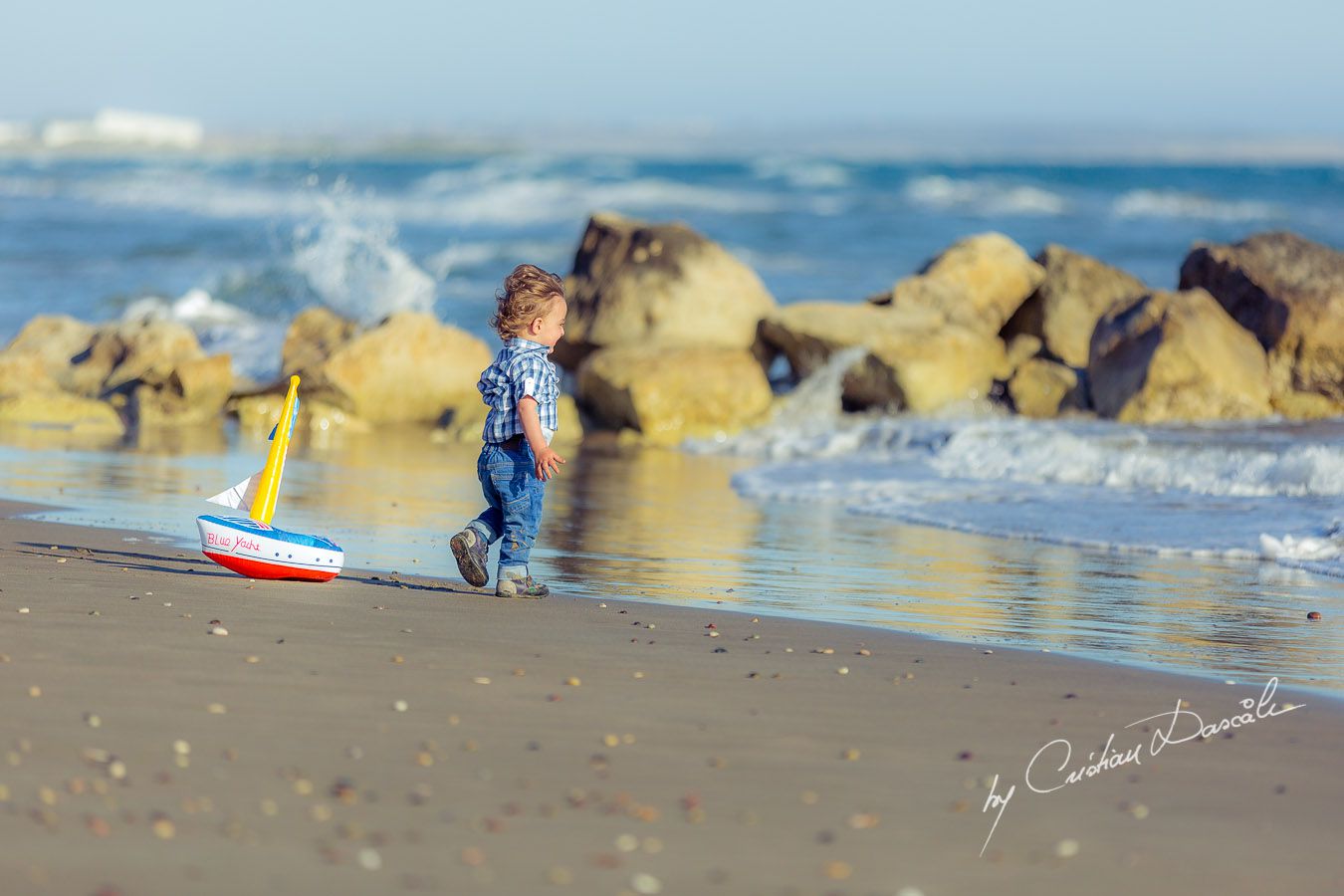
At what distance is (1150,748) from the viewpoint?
421 centimetres

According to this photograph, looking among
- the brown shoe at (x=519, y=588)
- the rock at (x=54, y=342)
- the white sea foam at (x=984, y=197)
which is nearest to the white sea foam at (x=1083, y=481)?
the brown shoe at (x=519, y=588)

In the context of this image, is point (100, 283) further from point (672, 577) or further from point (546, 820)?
point (546, 820)

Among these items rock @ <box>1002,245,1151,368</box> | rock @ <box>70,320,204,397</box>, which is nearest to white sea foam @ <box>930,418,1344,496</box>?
rock @ <box>1002,245,1151,368</box>

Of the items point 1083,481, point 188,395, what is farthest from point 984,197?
point 1083,481

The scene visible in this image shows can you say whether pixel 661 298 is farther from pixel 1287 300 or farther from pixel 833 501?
pixel 1287 300

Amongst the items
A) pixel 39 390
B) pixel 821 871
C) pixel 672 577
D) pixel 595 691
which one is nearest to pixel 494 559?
pixel 672 577

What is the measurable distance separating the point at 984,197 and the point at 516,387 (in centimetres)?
3893

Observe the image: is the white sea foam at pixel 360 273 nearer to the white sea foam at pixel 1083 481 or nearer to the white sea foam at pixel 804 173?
the white sea foam at pixel 1083 481

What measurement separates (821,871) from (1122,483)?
23.8 ft

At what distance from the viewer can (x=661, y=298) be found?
558 inches

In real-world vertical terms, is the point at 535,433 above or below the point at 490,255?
above

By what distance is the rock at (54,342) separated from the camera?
15.0 m

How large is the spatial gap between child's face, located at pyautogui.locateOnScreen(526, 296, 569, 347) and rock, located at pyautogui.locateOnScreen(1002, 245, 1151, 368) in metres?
9.26

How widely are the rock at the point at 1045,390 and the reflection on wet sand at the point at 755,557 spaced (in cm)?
360
